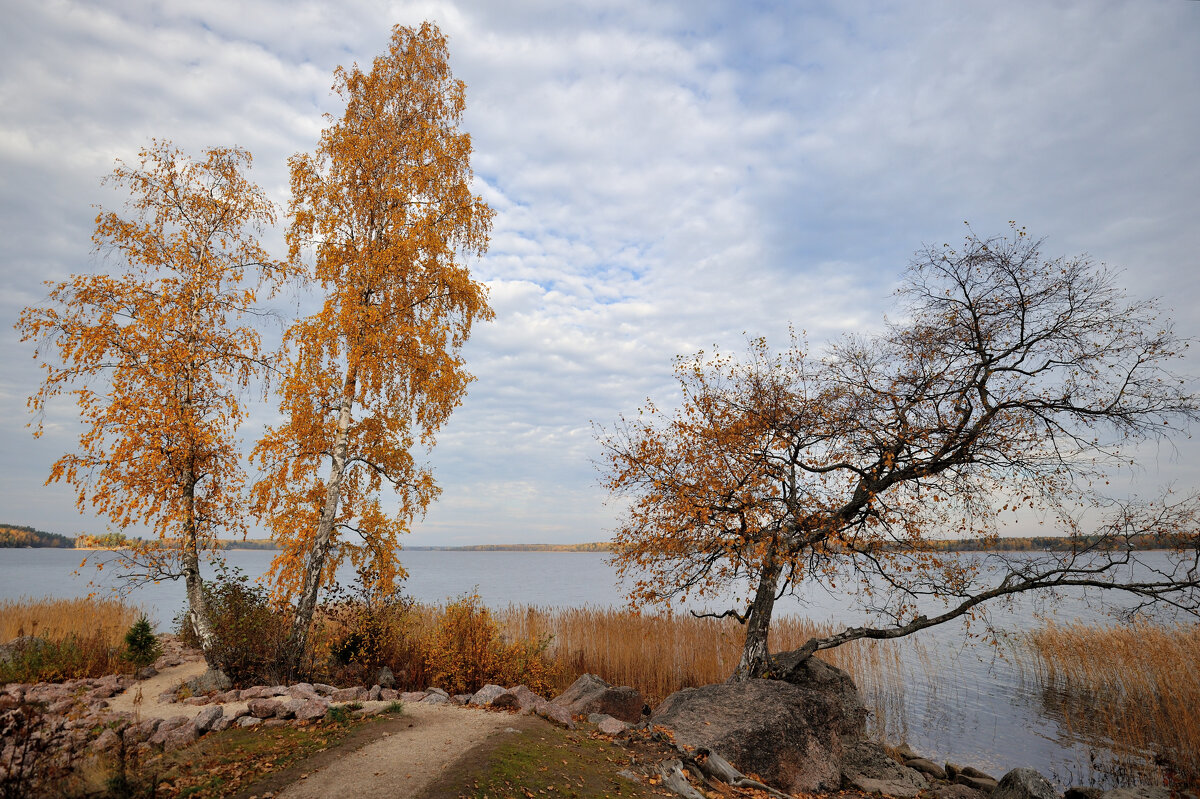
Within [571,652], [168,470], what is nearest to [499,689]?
[571,652]

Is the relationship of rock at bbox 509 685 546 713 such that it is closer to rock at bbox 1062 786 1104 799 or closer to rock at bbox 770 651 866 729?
rock at bbox 770 651 866 729

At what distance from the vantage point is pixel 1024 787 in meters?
7.86

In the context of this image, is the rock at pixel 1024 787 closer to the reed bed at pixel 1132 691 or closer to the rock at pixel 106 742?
the reed bed at pixel 1132 691

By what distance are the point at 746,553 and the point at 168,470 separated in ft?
32.4

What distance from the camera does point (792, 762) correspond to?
8.25m

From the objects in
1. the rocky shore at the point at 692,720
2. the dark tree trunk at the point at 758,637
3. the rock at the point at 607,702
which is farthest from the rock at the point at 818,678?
the rock at the point at 607,702

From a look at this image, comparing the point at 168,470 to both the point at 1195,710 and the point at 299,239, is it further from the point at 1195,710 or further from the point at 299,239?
the point at 1195,710

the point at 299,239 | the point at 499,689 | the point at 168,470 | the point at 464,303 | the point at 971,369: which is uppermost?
the point at 299,239

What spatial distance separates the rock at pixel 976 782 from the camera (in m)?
9.44

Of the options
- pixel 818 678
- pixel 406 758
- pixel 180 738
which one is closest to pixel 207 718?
pixel 180 738

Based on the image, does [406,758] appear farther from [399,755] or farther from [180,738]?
[180,738]

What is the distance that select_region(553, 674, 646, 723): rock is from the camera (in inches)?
384

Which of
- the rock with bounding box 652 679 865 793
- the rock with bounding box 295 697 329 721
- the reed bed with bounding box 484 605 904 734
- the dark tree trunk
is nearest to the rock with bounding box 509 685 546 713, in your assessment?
the rock with bounding box 652 679 865 793

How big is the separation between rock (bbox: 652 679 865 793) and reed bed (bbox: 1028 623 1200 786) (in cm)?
565
